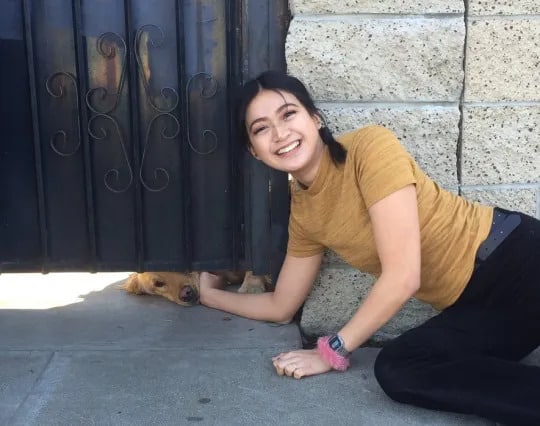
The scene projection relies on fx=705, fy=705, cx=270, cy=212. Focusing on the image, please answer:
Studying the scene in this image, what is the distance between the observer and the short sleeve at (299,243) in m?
2.82

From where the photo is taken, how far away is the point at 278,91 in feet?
8.25

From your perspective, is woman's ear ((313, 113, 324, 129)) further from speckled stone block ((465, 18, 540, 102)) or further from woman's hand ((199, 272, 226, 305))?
woman's hand ((199, 272, 226, 305))

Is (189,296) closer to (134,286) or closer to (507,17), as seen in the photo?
(134,286)

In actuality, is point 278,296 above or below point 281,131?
below

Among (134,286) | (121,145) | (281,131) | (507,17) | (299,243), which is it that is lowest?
(134,286)

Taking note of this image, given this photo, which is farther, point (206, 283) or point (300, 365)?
point (206, 283)

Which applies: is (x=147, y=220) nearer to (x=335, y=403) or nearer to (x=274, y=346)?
(x=274, y=346)

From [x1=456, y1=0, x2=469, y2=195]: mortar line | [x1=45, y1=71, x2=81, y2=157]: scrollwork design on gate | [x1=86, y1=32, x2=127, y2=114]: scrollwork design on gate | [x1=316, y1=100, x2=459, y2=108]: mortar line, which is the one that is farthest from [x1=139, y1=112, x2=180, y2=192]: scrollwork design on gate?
[x1=456, y1=0, x2=469, y2=195]: mortar line

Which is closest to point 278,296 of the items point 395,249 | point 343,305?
point 343,305

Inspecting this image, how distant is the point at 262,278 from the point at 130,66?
1170 mm

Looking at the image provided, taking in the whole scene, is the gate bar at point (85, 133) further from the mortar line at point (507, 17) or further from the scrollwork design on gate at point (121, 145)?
the mortar line at point (507, 17)

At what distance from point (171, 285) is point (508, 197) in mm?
1616

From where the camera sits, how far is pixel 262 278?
3430 millimetres

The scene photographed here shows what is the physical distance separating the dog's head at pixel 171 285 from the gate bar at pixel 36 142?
1.54 feet
